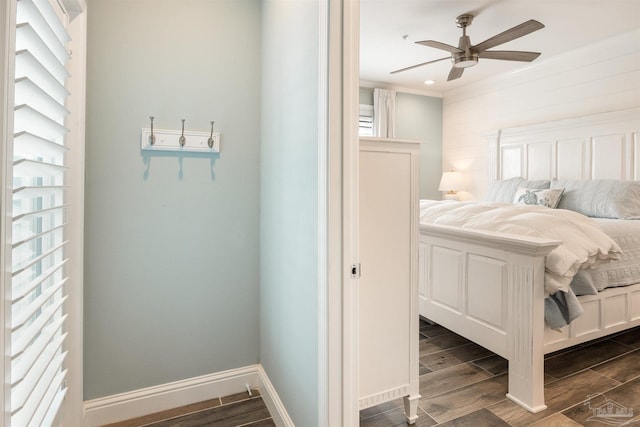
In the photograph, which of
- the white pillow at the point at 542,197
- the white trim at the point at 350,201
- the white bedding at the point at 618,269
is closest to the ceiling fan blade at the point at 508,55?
the white pillow at the point at 542,197

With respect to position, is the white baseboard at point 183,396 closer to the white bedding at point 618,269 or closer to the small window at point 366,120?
the white bedding at point 618,269

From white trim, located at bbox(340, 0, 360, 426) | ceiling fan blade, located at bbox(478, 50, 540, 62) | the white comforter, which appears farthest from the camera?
ceiling fan blade, located at bbox(478, 50, 540, 62)

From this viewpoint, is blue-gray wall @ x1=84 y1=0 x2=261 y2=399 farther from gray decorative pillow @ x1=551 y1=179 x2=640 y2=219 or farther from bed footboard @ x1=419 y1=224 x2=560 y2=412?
gray decorative pillow @ x1=551 y1=179 x2=640 y2=219

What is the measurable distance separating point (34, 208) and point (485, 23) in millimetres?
3983

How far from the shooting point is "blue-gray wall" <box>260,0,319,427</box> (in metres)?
1.40

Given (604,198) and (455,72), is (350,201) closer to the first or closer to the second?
(455,72)

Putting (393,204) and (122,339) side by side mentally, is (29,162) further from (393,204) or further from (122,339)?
(393,204)

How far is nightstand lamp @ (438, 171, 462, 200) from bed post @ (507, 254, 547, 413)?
3883mm

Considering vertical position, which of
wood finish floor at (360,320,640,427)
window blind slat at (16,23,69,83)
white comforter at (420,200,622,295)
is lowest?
wood finish floor at (360,320,640,427)

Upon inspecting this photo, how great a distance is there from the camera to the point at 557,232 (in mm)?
2135

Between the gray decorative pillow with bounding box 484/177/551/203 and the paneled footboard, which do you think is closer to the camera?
the paneled footboard

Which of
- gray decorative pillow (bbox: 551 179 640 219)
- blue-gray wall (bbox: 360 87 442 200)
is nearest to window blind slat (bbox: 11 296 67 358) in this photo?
gray decorative pillow (bbox: 551 179 640 219)

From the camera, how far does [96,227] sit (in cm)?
174

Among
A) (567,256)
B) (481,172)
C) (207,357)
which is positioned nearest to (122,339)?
(207,357)
